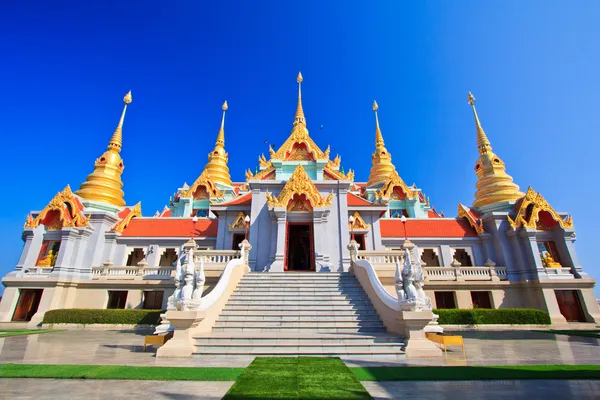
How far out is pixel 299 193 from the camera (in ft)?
55.9

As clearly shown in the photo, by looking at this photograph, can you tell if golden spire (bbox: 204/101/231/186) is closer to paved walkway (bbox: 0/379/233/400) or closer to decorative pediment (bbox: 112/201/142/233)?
decorative pediment (bbox: 112/201/142/233)

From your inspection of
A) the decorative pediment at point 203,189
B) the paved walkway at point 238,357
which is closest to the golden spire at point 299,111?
the decorative pediment at point 203,189

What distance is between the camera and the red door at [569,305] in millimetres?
16438

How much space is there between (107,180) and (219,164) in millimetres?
12848

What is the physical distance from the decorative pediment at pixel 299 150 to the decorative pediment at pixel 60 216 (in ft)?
39.1

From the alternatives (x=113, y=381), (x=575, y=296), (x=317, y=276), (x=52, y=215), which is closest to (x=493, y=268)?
(x=575, y=296)

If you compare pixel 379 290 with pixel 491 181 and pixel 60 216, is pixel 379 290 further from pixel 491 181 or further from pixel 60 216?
pixel 60 216

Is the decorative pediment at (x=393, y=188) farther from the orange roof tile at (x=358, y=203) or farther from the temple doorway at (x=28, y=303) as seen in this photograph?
the temple doorway at (x=28, y=303)

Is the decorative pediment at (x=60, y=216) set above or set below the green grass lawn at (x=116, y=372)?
above

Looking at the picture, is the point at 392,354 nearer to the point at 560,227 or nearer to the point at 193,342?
the point at 193,342

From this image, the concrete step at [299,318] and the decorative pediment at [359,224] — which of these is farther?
the decorative pediment at [359,224]

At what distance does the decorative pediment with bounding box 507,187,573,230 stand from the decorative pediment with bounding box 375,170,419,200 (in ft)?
30.8

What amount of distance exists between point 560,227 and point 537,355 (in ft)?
48.8

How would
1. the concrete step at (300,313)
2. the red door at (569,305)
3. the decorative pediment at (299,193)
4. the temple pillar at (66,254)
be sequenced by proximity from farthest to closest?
the decorative pediment at (299,193)
the temple pillar at (66,254)
the red door at (569,305)
the concrete step at (300,313)
